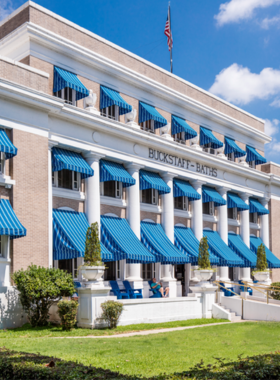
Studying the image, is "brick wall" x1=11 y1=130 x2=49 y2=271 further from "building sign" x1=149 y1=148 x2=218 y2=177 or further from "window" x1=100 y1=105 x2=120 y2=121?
"building sign" x1=149 y1=148 x2=218 y2=177

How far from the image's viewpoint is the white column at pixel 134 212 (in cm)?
2597

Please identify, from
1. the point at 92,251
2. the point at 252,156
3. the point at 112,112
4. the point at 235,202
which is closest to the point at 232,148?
the point at 252,156

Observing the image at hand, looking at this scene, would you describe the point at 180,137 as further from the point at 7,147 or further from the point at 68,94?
the point at 7,147

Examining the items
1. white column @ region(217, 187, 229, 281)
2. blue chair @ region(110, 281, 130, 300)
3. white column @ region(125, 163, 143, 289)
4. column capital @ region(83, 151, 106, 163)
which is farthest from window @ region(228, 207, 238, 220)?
column capital @ region(83, 151, 106, 163)

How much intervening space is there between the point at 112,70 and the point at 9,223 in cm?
1176

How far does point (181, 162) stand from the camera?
30.6 meters

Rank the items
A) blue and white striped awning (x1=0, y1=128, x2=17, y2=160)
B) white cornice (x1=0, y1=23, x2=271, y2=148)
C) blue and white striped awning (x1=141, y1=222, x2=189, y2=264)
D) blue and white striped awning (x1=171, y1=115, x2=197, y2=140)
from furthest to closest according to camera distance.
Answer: blue and white striped awning (x1=171, y1=115, x2=197, y2=140), blue and white striped awning (x1=141, y1=222, x2=189, y2=264), white cornice (x1=0, y1=23, x2=271, y2=148), blue and white striped awning (x1=0, y1=128, x2=17, y2=160)

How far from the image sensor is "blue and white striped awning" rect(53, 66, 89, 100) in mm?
23000

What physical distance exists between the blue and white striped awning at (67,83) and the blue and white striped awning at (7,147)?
4.87 metres

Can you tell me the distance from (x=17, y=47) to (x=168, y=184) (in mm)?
11679

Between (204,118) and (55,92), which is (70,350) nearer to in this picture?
(55,92)

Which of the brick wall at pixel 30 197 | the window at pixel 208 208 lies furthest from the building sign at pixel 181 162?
the brick wall at pixel 30 197

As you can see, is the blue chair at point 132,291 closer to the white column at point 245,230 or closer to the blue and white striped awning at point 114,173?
the blue and white striped awning at point 114,173

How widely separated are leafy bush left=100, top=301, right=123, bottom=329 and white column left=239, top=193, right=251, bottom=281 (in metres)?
20.1
